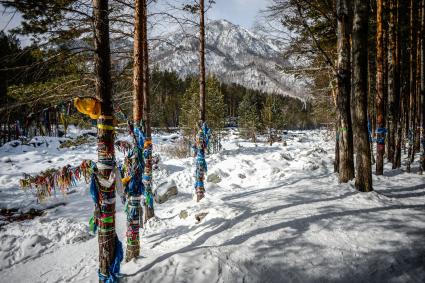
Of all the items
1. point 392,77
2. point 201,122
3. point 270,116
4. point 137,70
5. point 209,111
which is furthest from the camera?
point 270,116

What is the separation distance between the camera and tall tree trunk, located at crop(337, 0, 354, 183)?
290 inches

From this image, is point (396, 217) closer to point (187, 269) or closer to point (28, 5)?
point (187, 269)

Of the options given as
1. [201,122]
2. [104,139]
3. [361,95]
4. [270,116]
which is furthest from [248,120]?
[104,139]

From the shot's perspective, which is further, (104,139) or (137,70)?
(137,70)

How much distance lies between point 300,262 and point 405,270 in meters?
1.49

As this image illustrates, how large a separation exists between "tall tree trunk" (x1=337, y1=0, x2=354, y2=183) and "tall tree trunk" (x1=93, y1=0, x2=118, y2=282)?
21.3 feet

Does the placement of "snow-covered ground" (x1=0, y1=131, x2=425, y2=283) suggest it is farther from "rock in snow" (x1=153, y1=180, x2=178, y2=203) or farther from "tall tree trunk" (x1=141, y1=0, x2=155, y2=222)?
"tall tree trunk" (x1=141, y1=0, x2=155, y2=222)

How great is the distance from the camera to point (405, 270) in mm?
3750

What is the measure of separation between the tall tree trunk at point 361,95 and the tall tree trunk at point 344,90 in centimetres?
35

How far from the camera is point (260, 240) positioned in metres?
4.72

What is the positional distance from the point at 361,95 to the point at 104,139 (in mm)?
6841

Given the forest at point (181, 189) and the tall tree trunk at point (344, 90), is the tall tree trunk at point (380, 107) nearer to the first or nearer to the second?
the forest at point (181, 189)

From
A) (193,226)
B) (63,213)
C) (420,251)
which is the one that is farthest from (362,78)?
(63,213)

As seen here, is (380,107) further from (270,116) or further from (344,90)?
(270,116)
